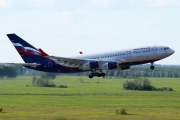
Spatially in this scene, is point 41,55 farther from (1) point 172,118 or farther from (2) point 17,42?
→ (1) point 172,118

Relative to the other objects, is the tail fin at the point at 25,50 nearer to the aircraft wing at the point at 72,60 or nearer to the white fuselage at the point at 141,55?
the aircraft wing at the point at 72,60

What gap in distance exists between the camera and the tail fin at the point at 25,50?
127688 millimetres

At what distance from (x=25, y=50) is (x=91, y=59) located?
15.5 metres

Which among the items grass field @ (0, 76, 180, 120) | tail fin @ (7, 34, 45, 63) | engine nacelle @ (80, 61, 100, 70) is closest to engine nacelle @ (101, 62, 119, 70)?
engine nacelle @ (80, 61, 100, 70)

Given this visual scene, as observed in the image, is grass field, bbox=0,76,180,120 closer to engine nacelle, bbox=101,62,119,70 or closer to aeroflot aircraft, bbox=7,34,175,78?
aeroflot aircraft, bbox=7,34,175,78

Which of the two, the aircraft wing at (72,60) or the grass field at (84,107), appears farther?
the grass field at (84,107)

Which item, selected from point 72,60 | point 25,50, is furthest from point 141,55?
point 25,50

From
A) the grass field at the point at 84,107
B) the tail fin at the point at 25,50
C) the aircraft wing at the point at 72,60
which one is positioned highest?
the tail fin at the point at 25,50

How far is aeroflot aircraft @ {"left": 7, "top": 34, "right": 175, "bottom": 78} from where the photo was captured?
11706 centimetres

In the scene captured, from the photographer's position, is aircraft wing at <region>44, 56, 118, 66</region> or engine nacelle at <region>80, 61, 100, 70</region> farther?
engine nacelle at <region>80, 61, 100, 70</region>

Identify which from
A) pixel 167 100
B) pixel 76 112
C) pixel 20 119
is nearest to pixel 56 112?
pixel 76 112

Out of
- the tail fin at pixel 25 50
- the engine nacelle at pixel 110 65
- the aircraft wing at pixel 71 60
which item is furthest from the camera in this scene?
the tail fin at pixel 25 50

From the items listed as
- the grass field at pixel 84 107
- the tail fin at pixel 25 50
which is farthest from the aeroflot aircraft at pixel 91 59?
the grass field at pixel 84 107

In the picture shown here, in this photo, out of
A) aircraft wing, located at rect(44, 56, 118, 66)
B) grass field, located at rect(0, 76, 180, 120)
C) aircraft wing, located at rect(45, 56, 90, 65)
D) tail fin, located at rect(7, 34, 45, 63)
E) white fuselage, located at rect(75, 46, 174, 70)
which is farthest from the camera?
grass field, located at rect(0, 76, 180, 120)
